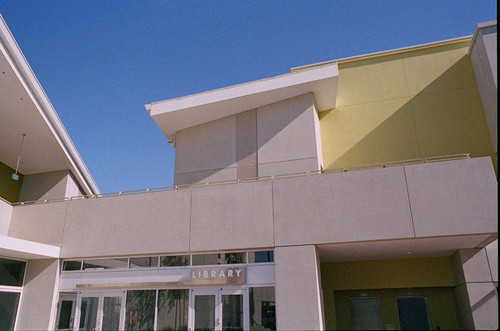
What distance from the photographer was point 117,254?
13.5 m

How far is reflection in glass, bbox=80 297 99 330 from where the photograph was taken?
1322 centimetres

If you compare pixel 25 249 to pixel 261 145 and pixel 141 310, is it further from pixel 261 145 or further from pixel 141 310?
pixel 261 145

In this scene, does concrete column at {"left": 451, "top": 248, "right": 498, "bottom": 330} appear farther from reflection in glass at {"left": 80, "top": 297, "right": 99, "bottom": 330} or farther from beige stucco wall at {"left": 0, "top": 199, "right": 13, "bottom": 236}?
beige stucco wall at {"left": 0, "top": 199, "right": 13, "bottom": 236}

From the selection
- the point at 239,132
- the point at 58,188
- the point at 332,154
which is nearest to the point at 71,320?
the point at 58,188

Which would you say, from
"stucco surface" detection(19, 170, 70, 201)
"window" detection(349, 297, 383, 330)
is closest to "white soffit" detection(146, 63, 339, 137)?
"stucco surface" detection(19, 170, 70, 201)

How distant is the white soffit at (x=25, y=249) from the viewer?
12367 mm

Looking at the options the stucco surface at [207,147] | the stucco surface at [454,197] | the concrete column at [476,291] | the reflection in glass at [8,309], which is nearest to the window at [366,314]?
the concrete column at [476,291]

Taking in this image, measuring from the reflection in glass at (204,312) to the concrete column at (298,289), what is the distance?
219 centimetres

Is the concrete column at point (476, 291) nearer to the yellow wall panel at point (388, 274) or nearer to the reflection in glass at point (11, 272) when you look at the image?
the yellow wall panel at point (388, 274)

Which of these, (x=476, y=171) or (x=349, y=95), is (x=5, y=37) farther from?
(x=476, y=171)

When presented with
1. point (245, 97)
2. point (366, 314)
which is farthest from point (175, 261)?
point (366, 314)

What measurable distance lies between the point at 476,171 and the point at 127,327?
11.7m

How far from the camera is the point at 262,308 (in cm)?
1162

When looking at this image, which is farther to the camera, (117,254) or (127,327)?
(117,254)
